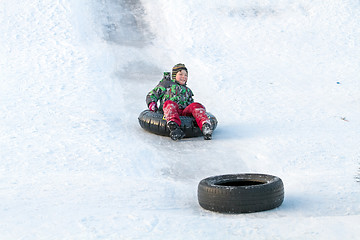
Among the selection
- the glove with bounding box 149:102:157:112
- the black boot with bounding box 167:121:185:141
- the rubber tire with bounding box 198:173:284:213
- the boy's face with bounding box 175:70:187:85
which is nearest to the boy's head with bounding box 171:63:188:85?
the boy's face with bounding box 175:70:187:85

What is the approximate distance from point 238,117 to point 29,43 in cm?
479

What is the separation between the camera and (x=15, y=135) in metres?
5.83

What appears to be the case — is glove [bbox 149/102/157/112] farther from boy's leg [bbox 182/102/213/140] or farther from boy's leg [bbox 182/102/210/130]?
boy's leg [bbox 182/102/213/140]

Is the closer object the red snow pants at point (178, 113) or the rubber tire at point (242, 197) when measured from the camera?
the rubber tire at point (242, 197)

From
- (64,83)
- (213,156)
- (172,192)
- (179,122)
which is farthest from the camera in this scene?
(64,83)

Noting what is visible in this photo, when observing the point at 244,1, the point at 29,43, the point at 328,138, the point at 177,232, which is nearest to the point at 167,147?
the point at 328,138

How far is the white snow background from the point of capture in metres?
3.50

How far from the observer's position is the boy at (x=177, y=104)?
19.7 feet

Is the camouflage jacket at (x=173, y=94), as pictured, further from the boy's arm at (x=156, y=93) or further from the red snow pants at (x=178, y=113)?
the red snow pants at (x=178, y=113)

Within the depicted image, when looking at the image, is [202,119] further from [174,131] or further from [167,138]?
[167,138]

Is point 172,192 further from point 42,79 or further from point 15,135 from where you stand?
point 42,79

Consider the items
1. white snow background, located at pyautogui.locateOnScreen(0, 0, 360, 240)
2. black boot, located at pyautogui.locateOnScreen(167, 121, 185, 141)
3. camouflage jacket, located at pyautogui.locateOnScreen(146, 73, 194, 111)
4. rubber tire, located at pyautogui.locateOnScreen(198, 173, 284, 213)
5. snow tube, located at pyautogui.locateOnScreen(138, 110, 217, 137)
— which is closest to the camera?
white snow background, located at pyautogui.locateOnScreen(0, 0, 360, 240)

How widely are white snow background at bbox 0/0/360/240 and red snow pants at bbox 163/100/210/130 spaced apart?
291 mm

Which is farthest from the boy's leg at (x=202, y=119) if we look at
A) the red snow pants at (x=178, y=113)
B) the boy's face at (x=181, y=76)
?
the boy's face at (x=181, y=76)
